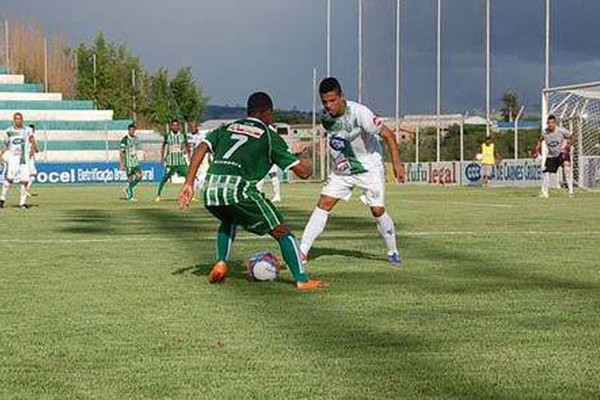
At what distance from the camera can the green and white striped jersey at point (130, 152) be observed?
33125mm

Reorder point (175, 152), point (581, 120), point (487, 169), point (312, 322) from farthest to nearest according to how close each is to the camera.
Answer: point (487, 169), point (581, 120), point (175, 152), point (312, 322)

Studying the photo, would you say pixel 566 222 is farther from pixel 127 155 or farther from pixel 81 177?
pixel 81 177

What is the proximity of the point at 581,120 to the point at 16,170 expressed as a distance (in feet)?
70.5

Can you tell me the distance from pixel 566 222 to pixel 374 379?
13.2 m

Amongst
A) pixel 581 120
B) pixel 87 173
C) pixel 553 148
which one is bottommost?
pixel 87 173

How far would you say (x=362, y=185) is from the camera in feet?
40.4

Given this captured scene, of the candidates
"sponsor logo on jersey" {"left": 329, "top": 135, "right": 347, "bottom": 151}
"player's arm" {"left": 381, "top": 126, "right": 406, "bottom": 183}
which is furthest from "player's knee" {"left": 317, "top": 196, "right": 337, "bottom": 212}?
"player's arm" {"left": 381, "top": 126, "right": 406, "bottom": 183}

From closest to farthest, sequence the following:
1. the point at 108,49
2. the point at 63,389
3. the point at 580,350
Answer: the point at 63,389
the point at 580,350
the point at 108,49

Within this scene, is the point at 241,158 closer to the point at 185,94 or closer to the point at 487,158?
the point at 487,158

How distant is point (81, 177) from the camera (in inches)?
2426

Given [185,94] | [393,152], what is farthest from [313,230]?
[185,94]

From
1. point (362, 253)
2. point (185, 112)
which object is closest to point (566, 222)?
point (362, 253)

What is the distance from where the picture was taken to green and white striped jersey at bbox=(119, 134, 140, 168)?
109 ft

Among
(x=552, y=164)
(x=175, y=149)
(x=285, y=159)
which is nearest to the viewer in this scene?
(x=285, y=159)
